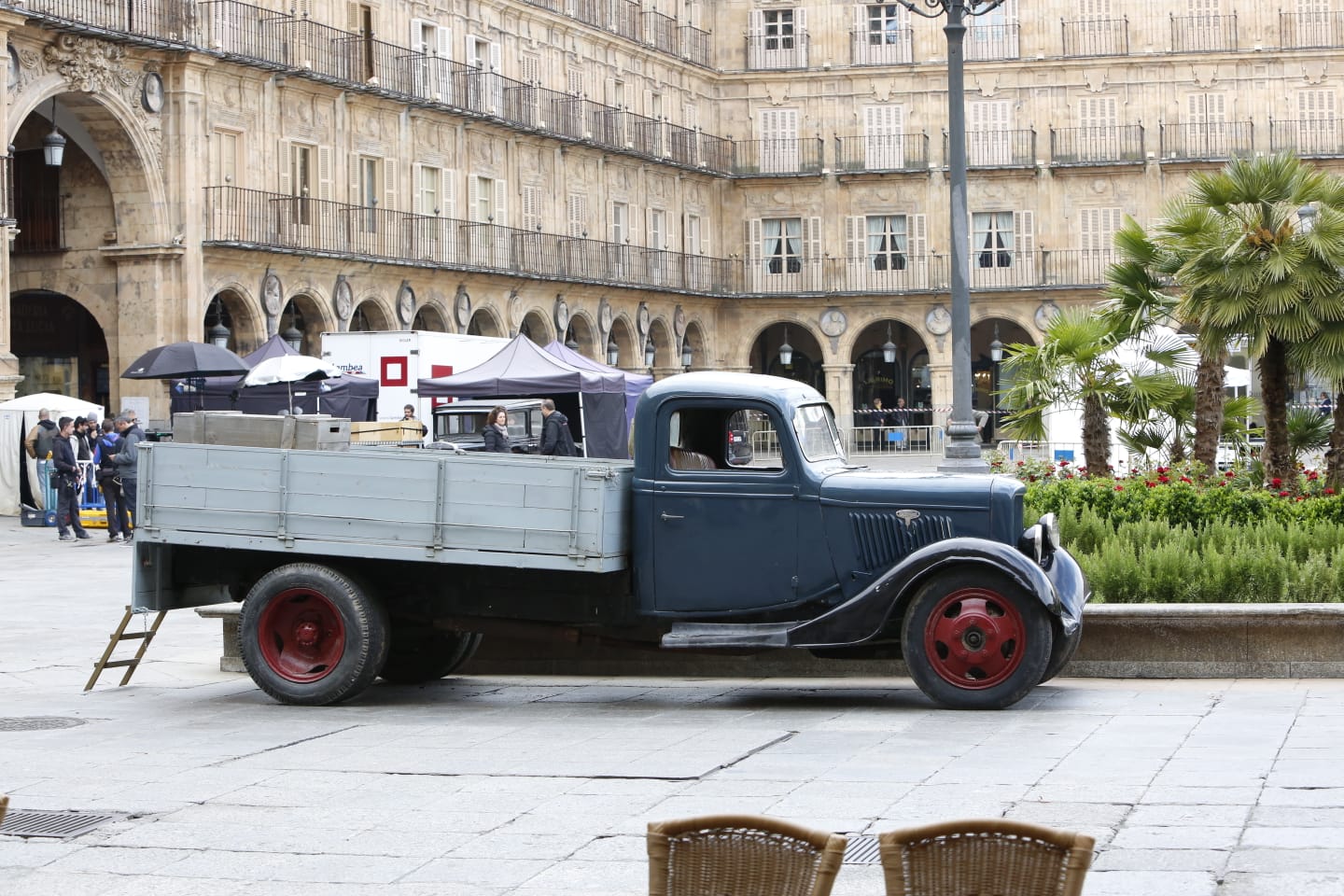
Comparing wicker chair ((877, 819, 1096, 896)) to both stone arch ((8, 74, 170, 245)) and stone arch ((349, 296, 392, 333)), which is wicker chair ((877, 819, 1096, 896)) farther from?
stone arch ((349, 296, 392, 333))

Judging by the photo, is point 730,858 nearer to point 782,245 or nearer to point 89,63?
point 89,63

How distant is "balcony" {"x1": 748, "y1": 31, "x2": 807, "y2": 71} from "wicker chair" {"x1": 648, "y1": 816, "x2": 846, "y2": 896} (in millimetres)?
50647

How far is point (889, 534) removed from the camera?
9.76 m

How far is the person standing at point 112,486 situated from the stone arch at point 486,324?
18554 millimetres

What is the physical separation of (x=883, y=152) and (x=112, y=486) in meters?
32.5

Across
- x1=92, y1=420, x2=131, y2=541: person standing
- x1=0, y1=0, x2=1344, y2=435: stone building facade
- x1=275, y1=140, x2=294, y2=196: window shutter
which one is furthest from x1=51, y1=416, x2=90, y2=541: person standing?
x1=275, y1=140, x2=294, y2=196: window shutter

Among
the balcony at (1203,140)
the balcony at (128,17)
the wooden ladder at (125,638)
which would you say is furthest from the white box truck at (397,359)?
the balcony at (1203,140)

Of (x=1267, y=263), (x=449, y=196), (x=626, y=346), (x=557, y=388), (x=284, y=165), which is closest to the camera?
(x=1267, y=263)

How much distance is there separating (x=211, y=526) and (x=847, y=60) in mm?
44860

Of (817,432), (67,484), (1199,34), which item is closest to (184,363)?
(67,484)

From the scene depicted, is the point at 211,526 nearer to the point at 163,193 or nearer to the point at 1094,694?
the point at 1094,694

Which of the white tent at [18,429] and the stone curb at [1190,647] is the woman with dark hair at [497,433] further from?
the stone curb at [1190,647]

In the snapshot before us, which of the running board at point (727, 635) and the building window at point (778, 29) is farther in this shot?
the building window at point (778, 29)

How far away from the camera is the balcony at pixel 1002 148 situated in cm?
5203
